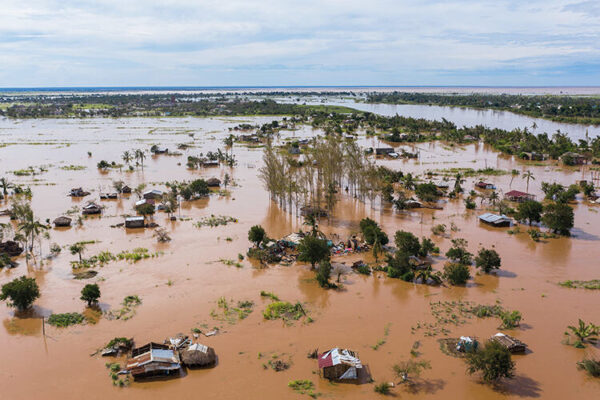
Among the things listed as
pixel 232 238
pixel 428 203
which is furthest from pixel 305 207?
pixel 428 203

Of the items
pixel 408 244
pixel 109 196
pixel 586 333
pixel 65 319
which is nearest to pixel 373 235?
pixel 408 244

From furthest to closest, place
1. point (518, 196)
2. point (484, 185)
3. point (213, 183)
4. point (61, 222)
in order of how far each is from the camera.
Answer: point (213, 183) < point (484, 185) < point (518, 196) < point (61, 222)

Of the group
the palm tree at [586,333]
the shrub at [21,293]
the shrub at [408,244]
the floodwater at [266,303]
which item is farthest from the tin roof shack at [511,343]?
the shrub at [21,293]

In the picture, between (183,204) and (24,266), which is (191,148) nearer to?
(183,204)

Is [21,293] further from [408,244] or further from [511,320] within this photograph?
[511,320]

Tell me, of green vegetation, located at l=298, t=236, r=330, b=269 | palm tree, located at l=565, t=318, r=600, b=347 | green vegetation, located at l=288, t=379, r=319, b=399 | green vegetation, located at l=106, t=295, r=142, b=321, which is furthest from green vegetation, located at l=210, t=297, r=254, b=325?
palm tree, located at l=565, t=318, r=600, b=347

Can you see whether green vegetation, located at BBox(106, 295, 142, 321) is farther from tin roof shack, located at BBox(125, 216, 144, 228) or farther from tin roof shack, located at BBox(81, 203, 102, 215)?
tin roof shack, located at BBox(81, 203, 102, 215)
